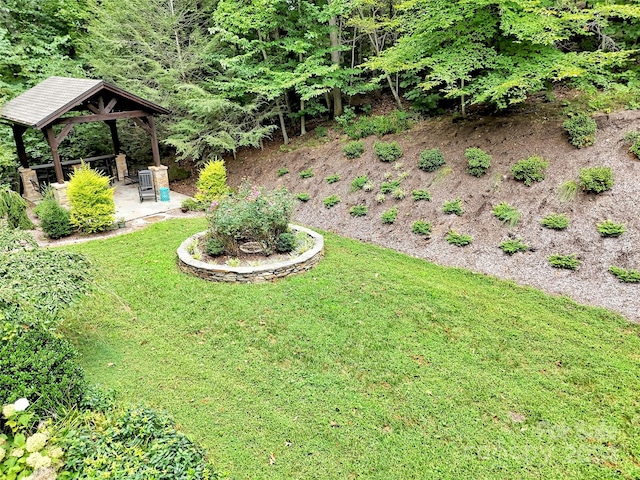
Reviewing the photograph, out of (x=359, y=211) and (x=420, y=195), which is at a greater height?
(x=420, y=195)

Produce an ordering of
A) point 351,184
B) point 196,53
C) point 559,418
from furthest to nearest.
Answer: point 196,53 → point 351,184 → point 559,418

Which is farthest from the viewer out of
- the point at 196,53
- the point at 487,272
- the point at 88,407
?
the point at 196,53

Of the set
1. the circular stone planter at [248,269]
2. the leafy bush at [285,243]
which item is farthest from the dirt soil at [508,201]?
the circular stone planter at [248,269]

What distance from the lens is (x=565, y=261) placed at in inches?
251

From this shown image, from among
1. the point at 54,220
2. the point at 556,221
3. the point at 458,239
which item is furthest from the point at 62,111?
the point at 556,221

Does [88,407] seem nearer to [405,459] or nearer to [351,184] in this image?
[405,459]

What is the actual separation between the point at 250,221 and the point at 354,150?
5019mm

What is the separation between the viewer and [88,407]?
3.23 metres

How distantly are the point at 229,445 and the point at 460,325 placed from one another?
10.8ft

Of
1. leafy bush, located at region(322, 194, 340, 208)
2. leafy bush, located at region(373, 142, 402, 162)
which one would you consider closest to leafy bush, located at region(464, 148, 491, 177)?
leafy bush, located at region(373, 142, 402, 162)

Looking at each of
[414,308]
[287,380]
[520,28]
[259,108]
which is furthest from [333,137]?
[287,380]

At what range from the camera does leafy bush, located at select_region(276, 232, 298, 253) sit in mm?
7090

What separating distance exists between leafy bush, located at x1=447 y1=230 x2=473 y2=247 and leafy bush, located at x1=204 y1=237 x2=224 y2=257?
4.32 meters

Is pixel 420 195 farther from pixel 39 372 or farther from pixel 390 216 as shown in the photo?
pixel 39 372
